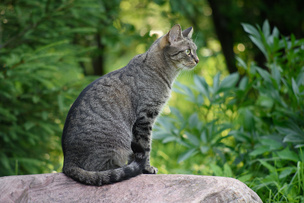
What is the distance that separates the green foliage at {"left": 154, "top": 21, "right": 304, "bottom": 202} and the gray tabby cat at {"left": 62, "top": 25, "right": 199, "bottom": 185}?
90 centimetres

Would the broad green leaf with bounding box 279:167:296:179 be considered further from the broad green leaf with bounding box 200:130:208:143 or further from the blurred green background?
the broad green leaf with bounding box 200:130:208:143

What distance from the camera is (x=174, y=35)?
10.4ft

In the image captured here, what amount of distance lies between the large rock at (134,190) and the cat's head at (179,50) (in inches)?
45.7

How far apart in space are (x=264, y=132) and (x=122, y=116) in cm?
201

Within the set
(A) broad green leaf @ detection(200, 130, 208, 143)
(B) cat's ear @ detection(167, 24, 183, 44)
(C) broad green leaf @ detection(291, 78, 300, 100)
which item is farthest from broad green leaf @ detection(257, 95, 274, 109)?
(B) cat's ear @ detection(167, 24, 183, 44)

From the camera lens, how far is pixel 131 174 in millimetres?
2594

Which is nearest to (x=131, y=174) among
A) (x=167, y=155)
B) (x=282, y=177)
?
(x=282, y=177)

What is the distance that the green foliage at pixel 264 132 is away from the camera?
3.29 m

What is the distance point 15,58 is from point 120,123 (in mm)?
1695

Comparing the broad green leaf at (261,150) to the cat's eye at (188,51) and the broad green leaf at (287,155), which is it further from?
the cat's eye at (188,51)

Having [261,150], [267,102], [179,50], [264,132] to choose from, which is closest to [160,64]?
[179,50]

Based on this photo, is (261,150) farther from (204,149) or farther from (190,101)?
(190,101)

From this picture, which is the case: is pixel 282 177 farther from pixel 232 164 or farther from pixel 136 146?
pixel 136 146

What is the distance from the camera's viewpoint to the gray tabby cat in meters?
2.71
